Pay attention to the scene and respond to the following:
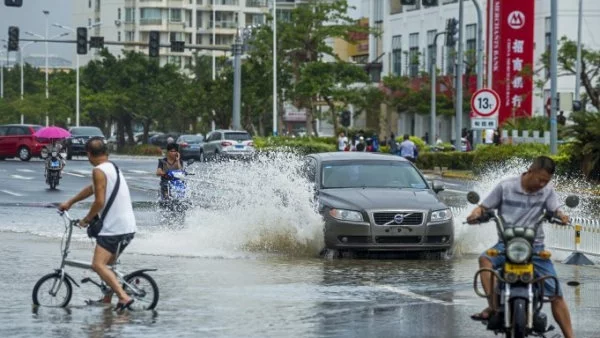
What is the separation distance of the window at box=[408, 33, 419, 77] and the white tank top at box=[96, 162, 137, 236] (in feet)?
245

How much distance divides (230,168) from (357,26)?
211 ft

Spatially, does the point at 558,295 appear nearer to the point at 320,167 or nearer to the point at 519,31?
the point at 320,167

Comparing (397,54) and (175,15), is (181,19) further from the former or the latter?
(397,54)

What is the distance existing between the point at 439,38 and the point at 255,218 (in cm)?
7246

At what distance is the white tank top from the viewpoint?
14.0 m

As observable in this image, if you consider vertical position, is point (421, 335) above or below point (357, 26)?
below

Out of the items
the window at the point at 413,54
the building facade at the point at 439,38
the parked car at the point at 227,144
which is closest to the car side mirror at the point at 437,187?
the parked car at the point at 227,144

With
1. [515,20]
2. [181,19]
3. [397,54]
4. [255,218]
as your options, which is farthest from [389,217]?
[181,19]

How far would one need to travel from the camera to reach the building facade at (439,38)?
78.8m

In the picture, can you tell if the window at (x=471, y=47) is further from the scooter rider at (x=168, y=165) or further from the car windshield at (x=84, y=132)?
the scooter rider at (x=168, y=165)

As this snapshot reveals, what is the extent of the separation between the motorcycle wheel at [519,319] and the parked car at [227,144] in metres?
55.2

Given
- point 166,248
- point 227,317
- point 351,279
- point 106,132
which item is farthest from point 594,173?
point 106,132

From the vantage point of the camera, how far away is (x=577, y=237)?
2081cm

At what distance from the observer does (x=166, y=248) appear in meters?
22.1
